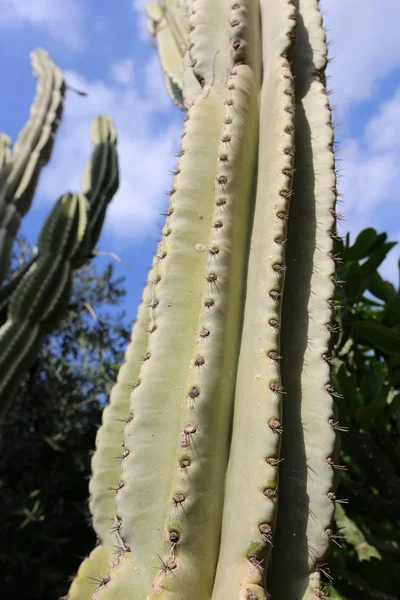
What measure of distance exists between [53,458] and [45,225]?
222 centimetres

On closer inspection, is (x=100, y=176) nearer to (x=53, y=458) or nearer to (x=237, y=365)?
(x=53, y=458)

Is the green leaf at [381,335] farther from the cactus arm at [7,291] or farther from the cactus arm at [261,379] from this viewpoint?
→ the cactus arm at [7,291]

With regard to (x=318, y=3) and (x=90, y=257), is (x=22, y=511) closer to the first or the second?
(x=90, y=257)

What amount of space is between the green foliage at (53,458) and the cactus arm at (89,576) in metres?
3.03

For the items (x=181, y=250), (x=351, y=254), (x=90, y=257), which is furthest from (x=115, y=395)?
(x=90, y=257)

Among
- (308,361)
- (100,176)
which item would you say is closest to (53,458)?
(100,176)

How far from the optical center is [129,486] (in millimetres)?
1437

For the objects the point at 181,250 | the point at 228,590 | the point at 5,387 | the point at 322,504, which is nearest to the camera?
the point at 228,590

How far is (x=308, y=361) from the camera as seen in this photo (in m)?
1.57

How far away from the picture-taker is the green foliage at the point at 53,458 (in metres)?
4.79

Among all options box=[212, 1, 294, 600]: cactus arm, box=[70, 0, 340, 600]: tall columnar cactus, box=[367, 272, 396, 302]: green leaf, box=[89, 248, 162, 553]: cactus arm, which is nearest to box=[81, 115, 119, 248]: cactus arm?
box=[367, 272, 396, 302]: green leaf

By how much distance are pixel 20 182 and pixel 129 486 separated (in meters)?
4.27

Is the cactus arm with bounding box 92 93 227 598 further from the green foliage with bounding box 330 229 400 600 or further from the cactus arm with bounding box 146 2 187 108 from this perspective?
the cactus arm with bounding box 146 2 187 108

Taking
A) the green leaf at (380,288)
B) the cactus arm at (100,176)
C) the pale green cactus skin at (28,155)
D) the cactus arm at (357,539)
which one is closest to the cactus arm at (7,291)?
the pale green cactus skin at (28,155)
